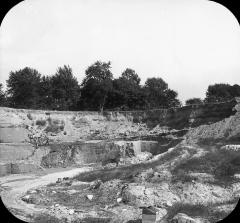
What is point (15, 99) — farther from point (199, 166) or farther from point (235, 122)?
point (199, 166)

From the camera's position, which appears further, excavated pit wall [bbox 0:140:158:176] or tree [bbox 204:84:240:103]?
tree [bbox 204:84:240:103]

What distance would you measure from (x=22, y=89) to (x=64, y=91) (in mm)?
4922

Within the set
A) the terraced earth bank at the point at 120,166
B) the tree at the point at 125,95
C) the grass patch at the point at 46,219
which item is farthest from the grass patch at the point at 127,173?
the tree at the point at 125,95

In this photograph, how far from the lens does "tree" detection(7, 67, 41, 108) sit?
43312 mm

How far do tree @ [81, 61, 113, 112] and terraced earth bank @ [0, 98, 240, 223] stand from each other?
4.39m

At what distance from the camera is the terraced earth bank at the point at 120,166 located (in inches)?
535

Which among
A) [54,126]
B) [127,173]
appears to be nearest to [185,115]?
[54,126]

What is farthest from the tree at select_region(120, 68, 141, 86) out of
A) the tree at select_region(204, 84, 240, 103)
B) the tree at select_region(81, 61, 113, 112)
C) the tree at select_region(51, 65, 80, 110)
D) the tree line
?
the tree at select_region(204, 84, 240, 103)

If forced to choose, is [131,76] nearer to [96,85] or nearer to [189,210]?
[96,85]

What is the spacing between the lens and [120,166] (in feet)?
80.8

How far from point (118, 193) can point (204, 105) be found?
22991 mm

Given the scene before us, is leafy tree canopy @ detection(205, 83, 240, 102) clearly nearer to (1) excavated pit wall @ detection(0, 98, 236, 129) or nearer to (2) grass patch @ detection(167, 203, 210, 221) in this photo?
(1) excavated pit wall @ detection(0, 98, 236, 129)

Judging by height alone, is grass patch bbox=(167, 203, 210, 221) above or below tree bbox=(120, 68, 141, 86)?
below

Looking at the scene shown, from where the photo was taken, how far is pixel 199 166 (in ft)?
58.4
